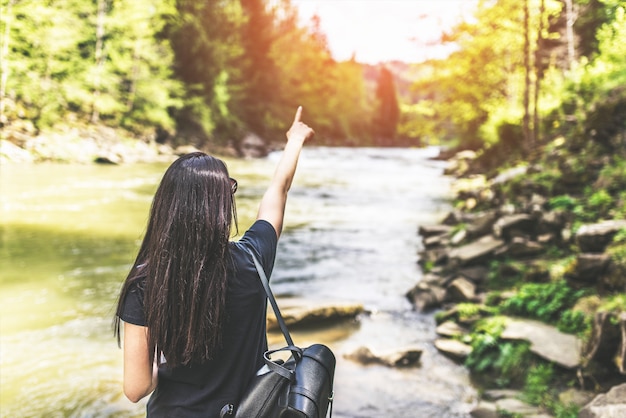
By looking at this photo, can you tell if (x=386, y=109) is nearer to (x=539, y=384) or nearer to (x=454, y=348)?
(x=454, y=348)

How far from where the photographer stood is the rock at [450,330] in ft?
Answer: 19.8

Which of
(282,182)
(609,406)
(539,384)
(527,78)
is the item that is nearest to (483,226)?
(539,384)

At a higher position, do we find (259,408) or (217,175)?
(217,175)

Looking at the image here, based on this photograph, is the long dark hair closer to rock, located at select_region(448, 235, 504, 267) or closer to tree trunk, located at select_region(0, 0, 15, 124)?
rock, located at select_region(448, 235, 504, 267)

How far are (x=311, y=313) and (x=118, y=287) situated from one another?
10.3 ft

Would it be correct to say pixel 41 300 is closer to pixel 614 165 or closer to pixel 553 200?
pixel 553 200

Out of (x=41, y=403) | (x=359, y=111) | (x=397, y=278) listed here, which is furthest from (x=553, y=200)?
(x=359, y=111)

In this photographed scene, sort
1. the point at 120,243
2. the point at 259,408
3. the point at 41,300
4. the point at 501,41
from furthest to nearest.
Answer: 1. the point at 501,41
2. the point at 120,243
3. the point at 41,300
4. the point at 259,408

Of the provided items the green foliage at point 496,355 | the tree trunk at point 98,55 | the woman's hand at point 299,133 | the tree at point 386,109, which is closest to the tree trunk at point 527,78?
the green foliage at point 496,355

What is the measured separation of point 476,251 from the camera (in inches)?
313

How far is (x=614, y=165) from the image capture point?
817 centimetres

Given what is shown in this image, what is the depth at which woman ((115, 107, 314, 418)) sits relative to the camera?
61.6 inches

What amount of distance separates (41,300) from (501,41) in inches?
786

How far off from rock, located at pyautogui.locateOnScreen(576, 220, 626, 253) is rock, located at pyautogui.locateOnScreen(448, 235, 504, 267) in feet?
6.46
